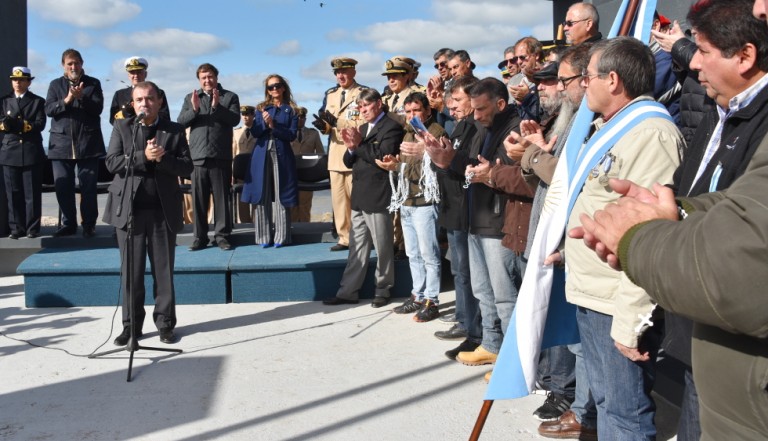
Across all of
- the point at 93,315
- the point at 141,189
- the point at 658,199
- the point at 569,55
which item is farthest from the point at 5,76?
the point at 658,199

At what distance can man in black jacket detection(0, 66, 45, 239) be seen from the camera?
8898 mm

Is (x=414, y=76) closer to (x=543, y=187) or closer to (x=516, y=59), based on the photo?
(x=516, y=59)

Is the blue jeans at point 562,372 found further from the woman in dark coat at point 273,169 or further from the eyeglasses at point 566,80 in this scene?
the woman in dark coat at point 273,169

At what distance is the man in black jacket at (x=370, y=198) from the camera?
6910 millimetres

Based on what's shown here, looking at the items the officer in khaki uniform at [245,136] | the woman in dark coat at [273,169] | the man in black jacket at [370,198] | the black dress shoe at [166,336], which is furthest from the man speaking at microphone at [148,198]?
the officer in khaki uniform at [245,136]

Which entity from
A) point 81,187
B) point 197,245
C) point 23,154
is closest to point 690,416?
point 197,245

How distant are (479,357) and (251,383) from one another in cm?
159

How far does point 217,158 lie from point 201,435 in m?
4.51

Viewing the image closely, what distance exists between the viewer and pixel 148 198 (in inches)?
241

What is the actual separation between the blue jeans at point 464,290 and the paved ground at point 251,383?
1.00 feet

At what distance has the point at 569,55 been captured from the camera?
3.79 meters

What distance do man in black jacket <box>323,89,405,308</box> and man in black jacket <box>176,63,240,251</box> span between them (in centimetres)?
169

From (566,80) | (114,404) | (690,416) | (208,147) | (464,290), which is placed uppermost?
(566,80)

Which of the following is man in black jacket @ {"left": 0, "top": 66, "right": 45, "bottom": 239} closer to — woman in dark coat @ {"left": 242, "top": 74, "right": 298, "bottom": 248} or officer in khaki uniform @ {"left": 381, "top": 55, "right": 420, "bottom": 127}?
woman in dark coat @ {"left": 242, "top": 74, "right": 298, "bottom": 248}
